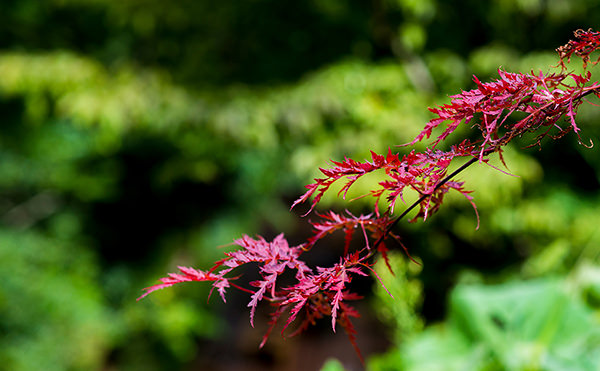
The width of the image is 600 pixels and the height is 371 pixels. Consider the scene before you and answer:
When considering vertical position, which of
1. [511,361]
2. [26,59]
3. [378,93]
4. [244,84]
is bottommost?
[511,361]

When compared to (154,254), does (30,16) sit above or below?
above

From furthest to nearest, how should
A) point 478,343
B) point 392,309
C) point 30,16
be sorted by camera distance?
1. point 30,16
2. point 478,343
3. point 392,309

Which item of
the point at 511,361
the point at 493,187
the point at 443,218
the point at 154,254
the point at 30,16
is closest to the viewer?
the point at 511,361

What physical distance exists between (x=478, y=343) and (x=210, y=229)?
2.32 meters

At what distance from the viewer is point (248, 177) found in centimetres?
321

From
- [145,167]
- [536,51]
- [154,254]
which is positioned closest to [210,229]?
[154,254]

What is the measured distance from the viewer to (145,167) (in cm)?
340

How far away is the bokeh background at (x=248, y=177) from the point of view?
1.62 metres

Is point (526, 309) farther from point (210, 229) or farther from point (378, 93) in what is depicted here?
point (210, 229)

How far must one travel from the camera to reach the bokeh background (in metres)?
1.62

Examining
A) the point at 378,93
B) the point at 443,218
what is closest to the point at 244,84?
the point at 378,93

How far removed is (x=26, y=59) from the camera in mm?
2502

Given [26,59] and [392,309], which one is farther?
[26,59]

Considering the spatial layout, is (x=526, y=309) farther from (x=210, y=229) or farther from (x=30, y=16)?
(x=30, y=16)
